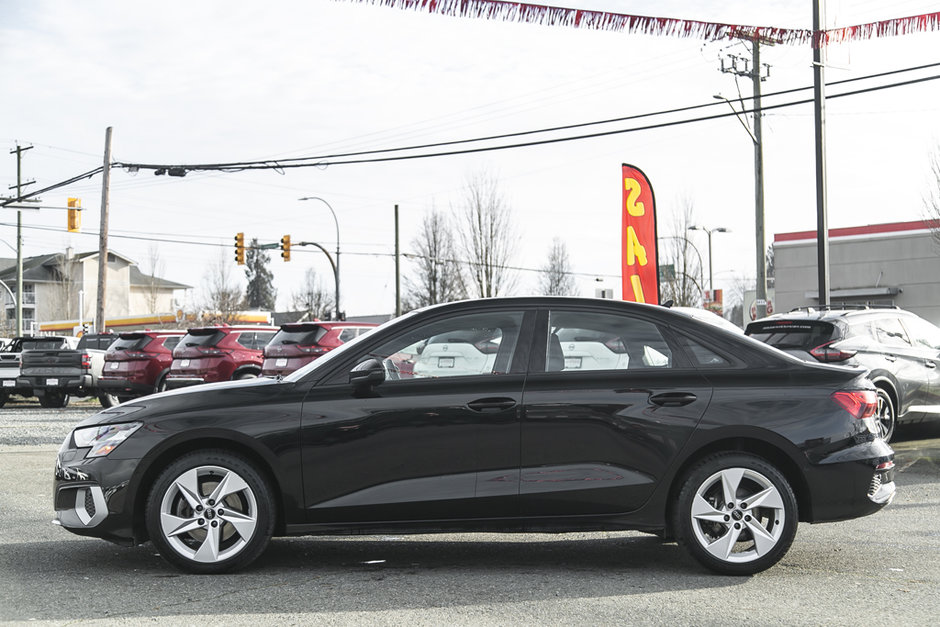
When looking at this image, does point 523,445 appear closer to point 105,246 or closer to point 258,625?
point 258,625

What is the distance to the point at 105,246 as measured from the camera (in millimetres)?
31750

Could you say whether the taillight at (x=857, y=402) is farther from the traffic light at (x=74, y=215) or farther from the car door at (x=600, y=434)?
the traffic light at (x=74, y=215)

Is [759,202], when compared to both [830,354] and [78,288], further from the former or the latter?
[78,288]

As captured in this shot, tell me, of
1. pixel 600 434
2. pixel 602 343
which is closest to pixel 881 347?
pixel 602 343

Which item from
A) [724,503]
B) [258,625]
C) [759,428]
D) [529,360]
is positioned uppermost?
[529,360]

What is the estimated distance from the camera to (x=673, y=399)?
568 cm

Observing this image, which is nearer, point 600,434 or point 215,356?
point 600,434

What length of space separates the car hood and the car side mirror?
461 mm

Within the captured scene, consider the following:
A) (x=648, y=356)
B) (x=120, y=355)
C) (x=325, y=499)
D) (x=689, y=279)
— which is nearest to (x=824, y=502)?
(x=648, y=356)

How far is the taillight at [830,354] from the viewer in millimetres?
11586

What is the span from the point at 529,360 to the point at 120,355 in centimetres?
1736

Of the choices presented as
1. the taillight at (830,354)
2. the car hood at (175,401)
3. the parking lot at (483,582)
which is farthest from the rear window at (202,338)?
the car hood at (175,401)

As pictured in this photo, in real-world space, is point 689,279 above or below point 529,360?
above

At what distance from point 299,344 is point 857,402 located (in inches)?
524
